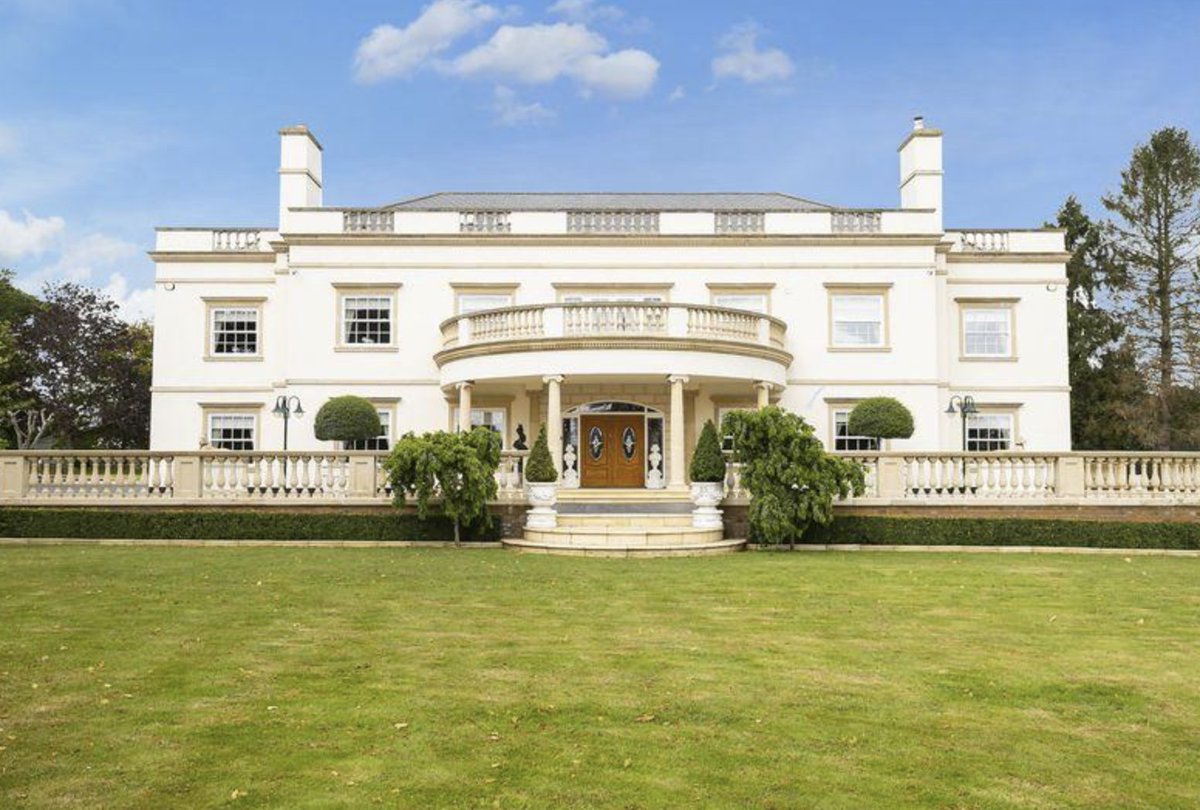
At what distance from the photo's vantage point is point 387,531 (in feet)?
60.5

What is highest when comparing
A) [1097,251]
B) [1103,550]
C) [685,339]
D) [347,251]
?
[1097,251]

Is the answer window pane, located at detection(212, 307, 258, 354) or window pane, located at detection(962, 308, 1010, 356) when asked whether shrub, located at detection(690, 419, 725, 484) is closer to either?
window pane, located at detection(962, 308, 1010, 356)

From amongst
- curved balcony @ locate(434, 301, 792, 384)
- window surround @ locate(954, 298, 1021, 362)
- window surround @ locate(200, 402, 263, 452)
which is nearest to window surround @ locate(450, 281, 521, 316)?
curved balcony @ locate(434, 301, 792, 384)

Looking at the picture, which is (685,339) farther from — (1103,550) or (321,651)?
(321,651)

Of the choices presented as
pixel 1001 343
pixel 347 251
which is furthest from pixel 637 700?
pixel 1001 343

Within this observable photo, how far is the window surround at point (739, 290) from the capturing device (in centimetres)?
2588

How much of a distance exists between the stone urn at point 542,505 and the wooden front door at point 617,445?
22.8 feet

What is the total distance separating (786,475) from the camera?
17344 mm

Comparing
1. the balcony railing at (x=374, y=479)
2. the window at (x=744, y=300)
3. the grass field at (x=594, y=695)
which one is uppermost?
the window at (x=744, y=300)

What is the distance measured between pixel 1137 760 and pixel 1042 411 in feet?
78.2

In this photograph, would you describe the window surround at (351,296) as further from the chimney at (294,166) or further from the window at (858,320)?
the window at (858,320)

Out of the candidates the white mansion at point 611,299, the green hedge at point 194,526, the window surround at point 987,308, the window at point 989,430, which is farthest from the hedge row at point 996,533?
the window surround at point 987,308

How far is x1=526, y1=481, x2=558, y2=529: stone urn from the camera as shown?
60.2ft

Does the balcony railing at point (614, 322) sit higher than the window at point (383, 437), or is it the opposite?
the balcony railing at point (614, 322)
